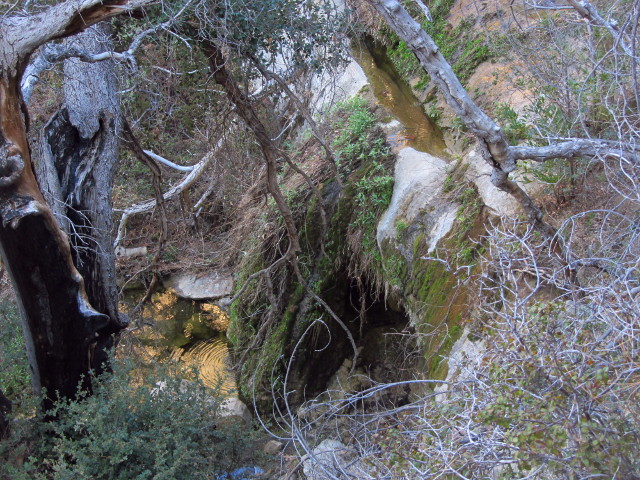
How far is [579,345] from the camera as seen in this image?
7.68ft

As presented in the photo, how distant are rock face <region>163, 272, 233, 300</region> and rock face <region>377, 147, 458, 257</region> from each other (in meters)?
3.80

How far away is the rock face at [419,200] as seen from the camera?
514 centimetres

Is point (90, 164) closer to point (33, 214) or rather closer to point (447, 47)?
point (33, 214)

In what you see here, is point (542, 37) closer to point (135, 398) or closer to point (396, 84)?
point (396, 84)

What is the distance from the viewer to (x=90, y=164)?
4.50m

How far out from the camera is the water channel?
6891 mm

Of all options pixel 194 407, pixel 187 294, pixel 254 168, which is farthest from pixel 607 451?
pixel 187 294

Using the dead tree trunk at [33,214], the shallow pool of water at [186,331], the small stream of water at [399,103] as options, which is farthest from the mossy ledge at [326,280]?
the dead tree trunk at [33,214]

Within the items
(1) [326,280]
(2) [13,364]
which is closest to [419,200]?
(1) [326,280]

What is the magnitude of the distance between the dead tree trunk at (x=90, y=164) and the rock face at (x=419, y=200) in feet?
9.07

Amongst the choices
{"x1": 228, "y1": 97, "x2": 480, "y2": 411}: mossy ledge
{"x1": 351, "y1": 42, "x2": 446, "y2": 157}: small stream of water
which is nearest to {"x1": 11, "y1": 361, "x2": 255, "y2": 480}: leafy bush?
{"x1": 228, "y1": 97, "x2": 480, "y2": 411}: mossy ledge

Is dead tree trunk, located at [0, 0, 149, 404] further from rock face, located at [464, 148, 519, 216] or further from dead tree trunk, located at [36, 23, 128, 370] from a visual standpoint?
rock face, located at [464, 148, 519, 216]

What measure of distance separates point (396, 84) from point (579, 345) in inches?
250

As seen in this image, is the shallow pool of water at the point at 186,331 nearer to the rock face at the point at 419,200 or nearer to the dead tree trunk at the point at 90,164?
the dead tree trunk at the point at 90,164
